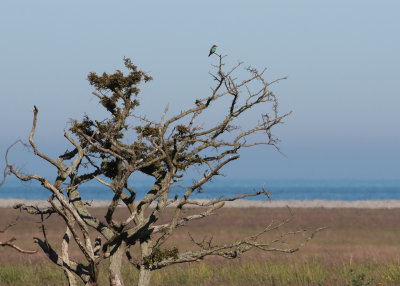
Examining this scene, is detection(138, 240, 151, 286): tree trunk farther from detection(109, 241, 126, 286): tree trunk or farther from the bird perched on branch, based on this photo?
the bird perched on branch

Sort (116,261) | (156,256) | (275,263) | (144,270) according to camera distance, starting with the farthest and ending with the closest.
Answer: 1. (275,263)
2. (144,270)
3. (156,256)
4. (116,261)

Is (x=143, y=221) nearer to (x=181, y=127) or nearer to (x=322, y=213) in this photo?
(x=181, y=127)

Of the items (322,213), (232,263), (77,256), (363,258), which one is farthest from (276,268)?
(322,213)

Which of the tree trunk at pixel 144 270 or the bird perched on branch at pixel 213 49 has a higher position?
the bird perched on branch at pixel 213 49

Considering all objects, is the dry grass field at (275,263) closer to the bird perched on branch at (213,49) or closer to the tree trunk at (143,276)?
the tree trunk at (143,276)

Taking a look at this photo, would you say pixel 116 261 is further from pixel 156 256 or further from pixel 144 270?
pixel 156 256

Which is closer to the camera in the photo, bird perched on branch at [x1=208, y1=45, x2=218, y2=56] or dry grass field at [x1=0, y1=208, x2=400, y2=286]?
bird perched on branch at [x1=208, y1=45, x2=218, y2=56]

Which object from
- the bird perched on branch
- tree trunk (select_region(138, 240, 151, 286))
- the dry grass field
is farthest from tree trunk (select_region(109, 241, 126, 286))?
the dry grass field

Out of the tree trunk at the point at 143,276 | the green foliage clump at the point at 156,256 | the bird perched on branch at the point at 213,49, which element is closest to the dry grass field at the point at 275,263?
the green foliage clump at the point at 156,256

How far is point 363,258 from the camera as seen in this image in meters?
31.4

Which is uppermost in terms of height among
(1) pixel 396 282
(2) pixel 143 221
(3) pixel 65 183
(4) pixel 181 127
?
(4) pixel 181 127

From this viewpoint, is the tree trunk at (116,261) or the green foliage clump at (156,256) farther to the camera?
the green foliage clump at (156,256)

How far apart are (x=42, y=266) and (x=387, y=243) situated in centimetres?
2342

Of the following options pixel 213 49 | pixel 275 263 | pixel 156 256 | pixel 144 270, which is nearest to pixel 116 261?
pixel 144 270
